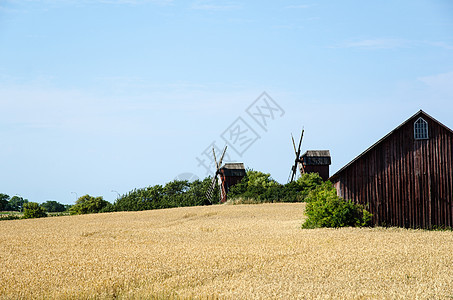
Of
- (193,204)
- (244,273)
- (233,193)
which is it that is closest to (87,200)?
(193,204)

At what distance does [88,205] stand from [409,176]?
3339cm

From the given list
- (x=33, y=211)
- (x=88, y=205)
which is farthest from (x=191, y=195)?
(x=33, y=211)

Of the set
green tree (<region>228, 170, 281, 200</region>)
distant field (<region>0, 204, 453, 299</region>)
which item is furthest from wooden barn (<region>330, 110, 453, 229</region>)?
green tree (<region>228, 170, 281, 200</region>)

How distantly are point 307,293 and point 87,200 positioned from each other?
42397 millimetres

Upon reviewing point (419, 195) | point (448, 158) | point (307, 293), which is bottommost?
point (307, 293)

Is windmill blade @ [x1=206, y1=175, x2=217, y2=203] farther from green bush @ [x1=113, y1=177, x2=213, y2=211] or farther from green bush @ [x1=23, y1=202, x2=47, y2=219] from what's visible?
green bush @ [x1=23, y1=202, x2=47, y2=219]

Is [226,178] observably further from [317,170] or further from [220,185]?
[317,170]

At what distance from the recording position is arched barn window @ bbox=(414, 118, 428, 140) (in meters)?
25.0

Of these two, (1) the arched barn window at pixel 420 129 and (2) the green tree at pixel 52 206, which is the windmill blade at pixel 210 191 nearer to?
(1) the arched barn window at pixel 420 129

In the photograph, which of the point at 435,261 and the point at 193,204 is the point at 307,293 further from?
the point at 193,204

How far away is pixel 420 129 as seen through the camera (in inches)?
984

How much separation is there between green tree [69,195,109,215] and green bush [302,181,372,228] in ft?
96.4

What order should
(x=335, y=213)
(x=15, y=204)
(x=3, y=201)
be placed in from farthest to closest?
(x=15, y=204), (x=3, y=201), (x=335, y=213)

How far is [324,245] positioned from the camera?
1825cm
